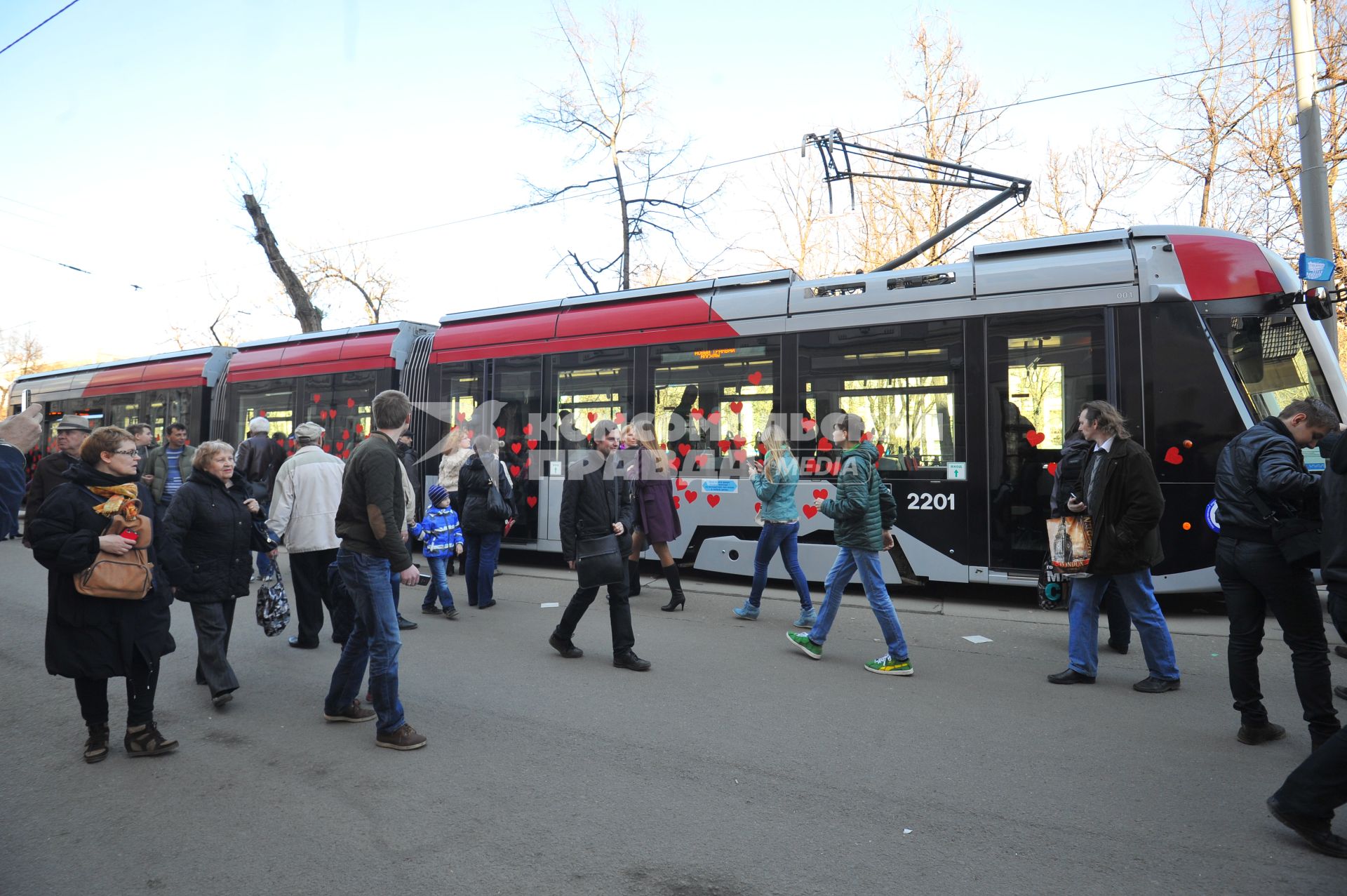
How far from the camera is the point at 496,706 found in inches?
198

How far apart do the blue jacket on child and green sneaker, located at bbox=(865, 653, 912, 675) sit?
4433mm

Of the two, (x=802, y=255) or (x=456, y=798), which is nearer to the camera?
(x=456, y=798)

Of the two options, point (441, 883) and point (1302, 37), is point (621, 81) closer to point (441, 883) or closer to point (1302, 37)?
point (1302, 37)

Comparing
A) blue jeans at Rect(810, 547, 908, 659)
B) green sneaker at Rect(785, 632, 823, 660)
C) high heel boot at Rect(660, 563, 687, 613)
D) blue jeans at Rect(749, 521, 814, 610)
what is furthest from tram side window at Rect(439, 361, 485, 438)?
blue jeans at Rect(810, 547, 908, 659)

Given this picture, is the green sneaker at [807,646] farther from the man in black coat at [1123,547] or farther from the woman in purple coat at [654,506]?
the woman in purple coat at [654,506]

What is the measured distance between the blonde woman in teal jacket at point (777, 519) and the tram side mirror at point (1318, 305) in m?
4.56

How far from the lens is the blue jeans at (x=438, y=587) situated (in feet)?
25.1

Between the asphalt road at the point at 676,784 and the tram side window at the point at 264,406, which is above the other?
the tram side window at the point at 264,406

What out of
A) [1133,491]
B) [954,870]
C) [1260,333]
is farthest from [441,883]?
[1260,333]

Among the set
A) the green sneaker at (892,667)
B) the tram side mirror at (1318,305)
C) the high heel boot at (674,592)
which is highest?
the tram side mirror at (1318,305)

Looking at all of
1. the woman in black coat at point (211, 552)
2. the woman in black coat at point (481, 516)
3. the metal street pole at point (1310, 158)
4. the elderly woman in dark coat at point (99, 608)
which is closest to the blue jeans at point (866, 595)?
the woman in black coat at point (481, 516)

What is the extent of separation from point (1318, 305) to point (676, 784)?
691cm

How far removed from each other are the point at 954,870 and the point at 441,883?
1.86 metres

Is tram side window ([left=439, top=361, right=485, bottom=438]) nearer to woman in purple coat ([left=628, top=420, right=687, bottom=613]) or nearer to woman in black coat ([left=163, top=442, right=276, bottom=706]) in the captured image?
woman in purple coat ([left=628, top=420, right=687, bottom=613])
